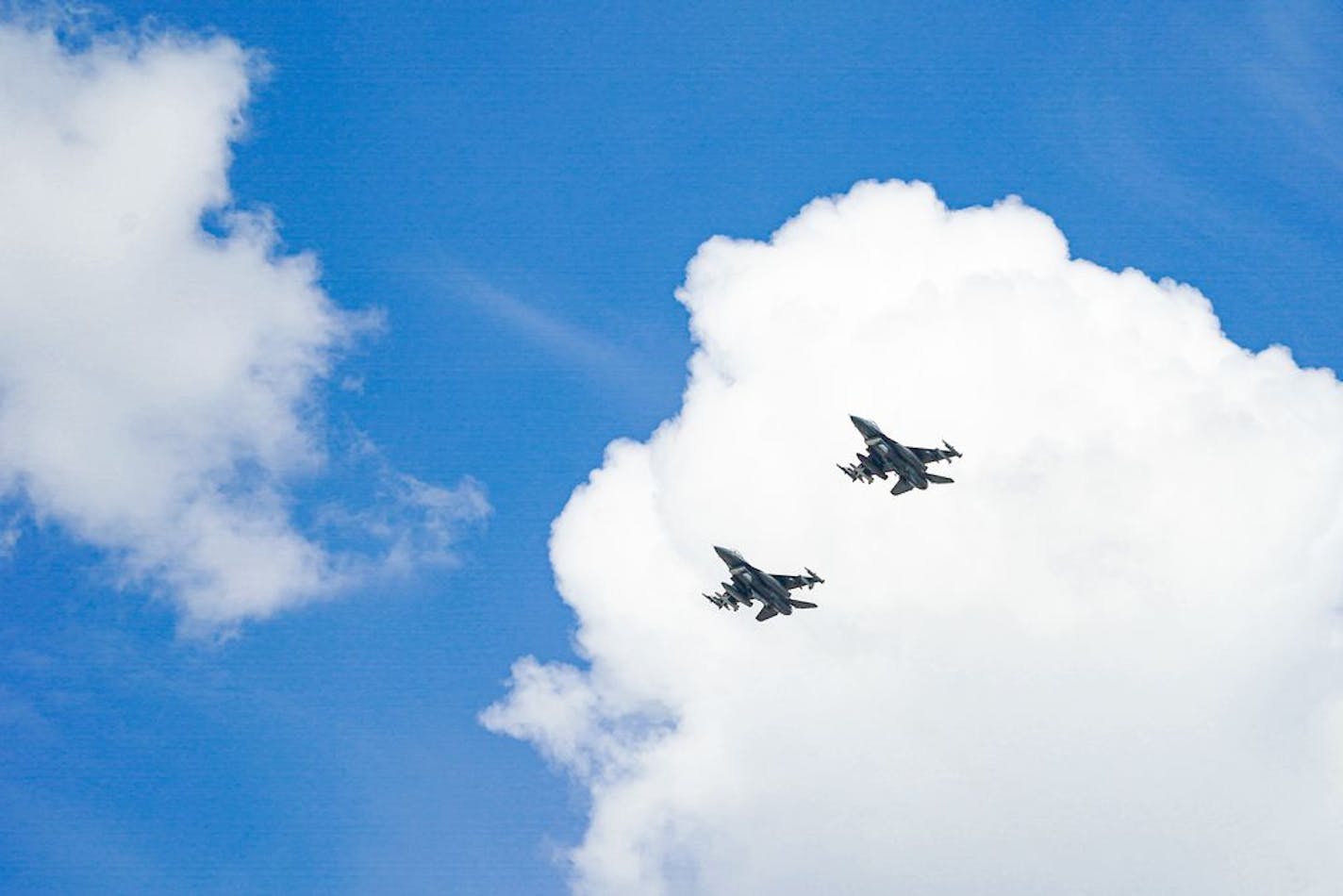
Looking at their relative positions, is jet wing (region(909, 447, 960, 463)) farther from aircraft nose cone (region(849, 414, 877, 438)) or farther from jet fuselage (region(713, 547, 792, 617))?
jet fuselage (region(713, 547, 792, 617))

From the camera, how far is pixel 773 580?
186625mm

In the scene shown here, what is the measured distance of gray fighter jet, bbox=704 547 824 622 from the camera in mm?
186000

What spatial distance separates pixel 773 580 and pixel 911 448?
73.2 ft

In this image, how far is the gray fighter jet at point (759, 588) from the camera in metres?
186

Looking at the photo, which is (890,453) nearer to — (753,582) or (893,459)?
(893,459)

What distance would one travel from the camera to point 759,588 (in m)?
187

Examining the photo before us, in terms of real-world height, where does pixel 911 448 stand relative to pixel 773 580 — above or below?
above

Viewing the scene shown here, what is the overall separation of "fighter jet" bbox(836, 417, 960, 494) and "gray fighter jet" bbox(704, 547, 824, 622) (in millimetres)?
13862

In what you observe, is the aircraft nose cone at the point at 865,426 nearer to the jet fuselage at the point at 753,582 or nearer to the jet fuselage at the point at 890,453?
the jet fuselage at the point at 890,453

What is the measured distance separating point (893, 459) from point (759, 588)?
70.9 ft

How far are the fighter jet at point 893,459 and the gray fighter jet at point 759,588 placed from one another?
45.5ft

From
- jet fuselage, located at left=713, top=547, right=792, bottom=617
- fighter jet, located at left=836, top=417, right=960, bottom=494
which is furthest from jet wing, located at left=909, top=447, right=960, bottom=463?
jet fuselage, located at left=713, top=547, right=792, bottom=617

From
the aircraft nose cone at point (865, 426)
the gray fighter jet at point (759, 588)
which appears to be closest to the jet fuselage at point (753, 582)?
the gray fighter jet at point (759, 588)

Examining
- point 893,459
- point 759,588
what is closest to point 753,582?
point 759,588
